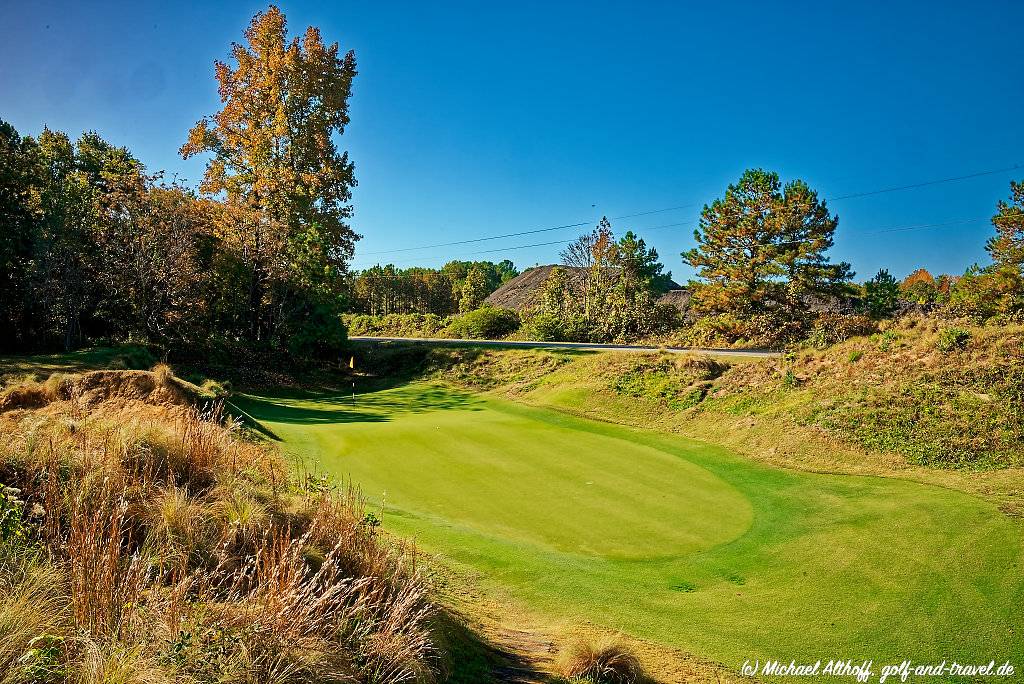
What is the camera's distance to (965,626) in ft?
14.3

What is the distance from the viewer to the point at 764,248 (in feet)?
78.7

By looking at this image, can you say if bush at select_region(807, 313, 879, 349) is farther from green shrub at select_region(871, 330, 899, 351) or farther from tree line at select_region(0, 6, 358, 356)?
tree line at select_region(0, 6, 358, 356)

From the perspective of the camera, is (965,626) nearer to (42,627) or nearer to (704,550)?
(704,550)

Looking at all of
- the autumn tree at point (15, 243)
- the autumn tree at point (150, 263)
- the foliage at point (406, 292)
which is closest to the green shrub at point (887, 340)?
the autumn tree at point (150, 263)

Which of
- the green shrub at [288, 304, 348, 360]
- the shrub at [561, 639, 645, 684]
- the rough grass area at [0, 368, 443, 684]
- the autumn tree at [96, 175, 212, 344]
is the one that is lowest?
the shrub at [561, 639, 645, 684]

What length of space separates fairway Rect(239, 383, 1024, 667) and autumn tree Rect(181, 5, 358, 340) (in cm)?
1316

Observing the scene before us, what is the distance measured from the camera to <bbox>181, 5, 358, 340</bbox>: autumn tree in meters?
21.9

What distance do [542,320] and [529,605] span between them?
78.3 ft

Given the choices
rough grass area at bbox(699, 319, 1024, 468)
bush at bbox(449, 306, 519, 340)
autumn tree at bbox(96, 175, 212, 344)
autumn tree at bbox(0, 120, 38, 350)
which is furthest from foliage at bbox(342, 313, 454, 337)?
rough grass area at bbox(699, 319, 1024, 468)

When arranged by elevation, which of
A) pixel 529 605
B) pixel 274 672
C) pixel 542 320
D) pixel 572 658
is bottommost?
pixel 529 605

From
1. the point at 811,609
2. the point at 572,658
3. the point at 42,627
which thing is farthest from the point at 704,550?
the point at 42,627

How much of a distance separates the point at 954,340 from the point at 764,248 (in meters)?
13.6

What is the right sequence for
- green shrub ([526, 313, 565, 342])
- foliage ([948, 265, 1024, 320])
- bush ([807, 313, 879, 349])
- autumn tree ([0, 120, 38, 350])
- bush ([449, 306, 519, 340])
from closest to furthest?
1. autumn tree ([0, 120, 38, 350])
2. bush ([807, 313, 879, 349])
3. foliage ([948, 265, 1024, 320])
4. green shrub ([526, 313, 565, 342])
5. bush ([449, 306, 519, 340])

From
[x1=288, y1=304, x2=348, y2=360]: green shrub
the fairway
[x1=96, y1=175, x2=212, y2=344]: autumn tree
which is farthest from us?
[x1=288, y1=304, x2=348, y2=360]: green shrub
